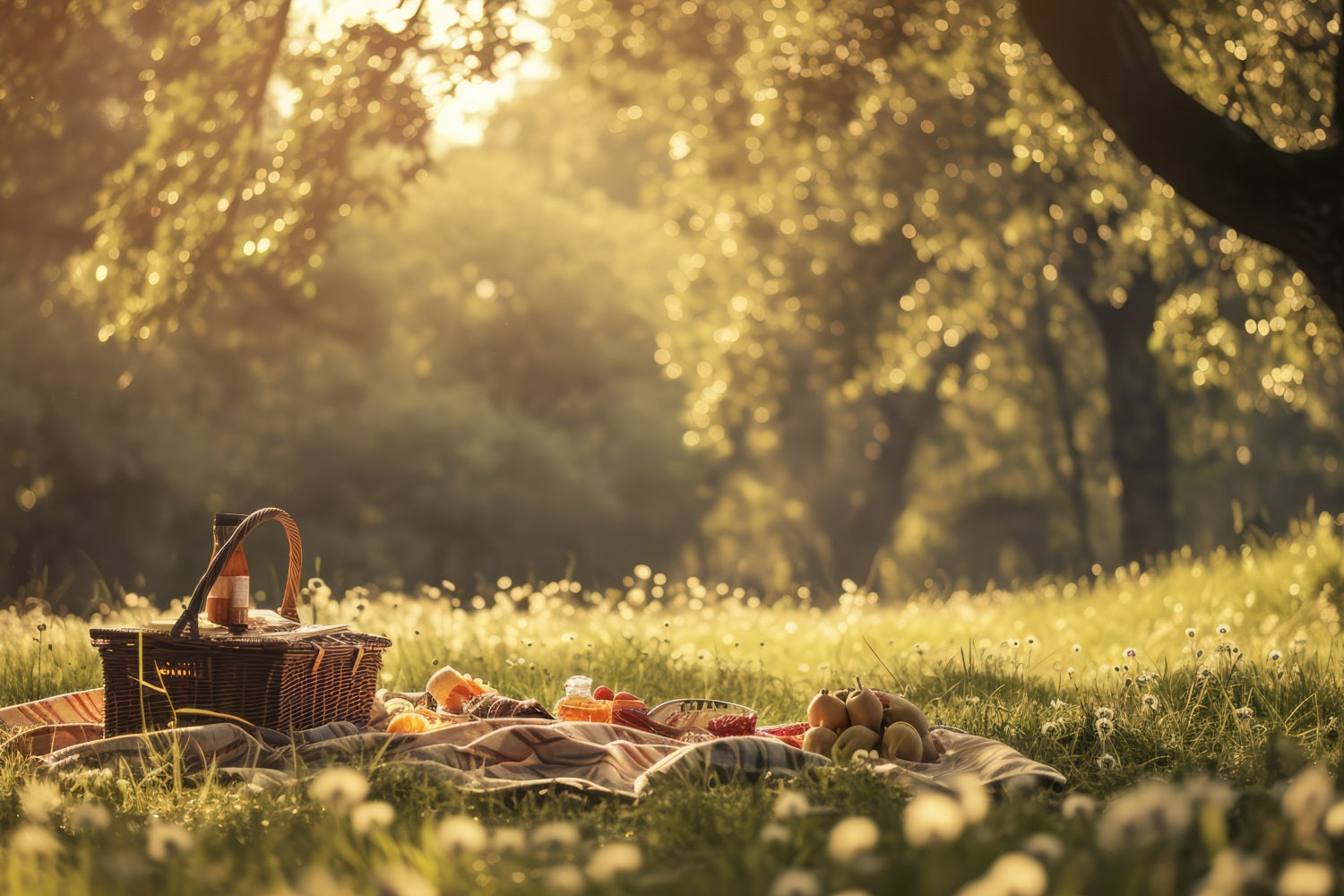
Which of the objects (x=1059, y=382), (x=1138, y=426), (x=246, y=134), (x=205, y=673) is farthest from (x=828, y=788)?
(x=1059, y=382)

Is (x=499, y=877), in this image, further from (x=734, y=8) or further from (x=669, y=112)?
(x=669, y=112)

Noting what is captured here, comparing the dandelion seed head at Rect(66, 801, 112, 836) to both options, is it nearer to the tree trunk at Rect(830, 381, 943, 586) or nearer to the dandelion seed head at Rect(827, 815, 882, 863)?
the dandelion seed head at Rect(827, 815, 882, 863)

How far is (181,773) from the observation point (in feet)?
15.6

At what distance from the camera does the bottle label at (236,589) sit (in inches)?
219

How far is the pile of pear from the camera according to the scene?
5000mm

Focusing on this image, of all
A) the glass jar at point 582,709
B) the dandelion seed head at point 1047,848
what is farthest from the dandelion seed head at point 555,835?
the glass jar at point 582,709

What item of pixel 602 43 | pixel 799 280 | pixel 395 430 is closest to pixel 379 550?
pixel 395 430

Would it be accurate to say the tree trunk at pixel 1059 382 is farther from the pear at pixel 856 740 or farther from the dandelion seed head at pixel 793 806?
the dandelion seed head at pixel 793 806

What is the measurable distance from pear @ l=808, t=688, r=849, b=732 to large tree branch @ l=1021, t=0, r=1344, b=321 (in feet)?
11.6

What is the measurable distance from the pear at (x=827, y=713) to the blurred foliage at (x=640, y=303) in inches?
211

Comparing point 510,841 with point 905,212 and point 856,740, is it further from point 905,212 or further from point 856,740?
point 905,212

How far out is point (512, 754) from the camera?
5.06 m

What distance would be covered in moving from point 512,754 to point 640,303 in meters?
28.4

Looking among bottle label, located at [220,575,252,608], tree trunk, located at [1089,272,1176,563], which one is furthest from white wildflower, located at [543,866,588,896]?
tree trunk, located at [1089,272,1176,563]
